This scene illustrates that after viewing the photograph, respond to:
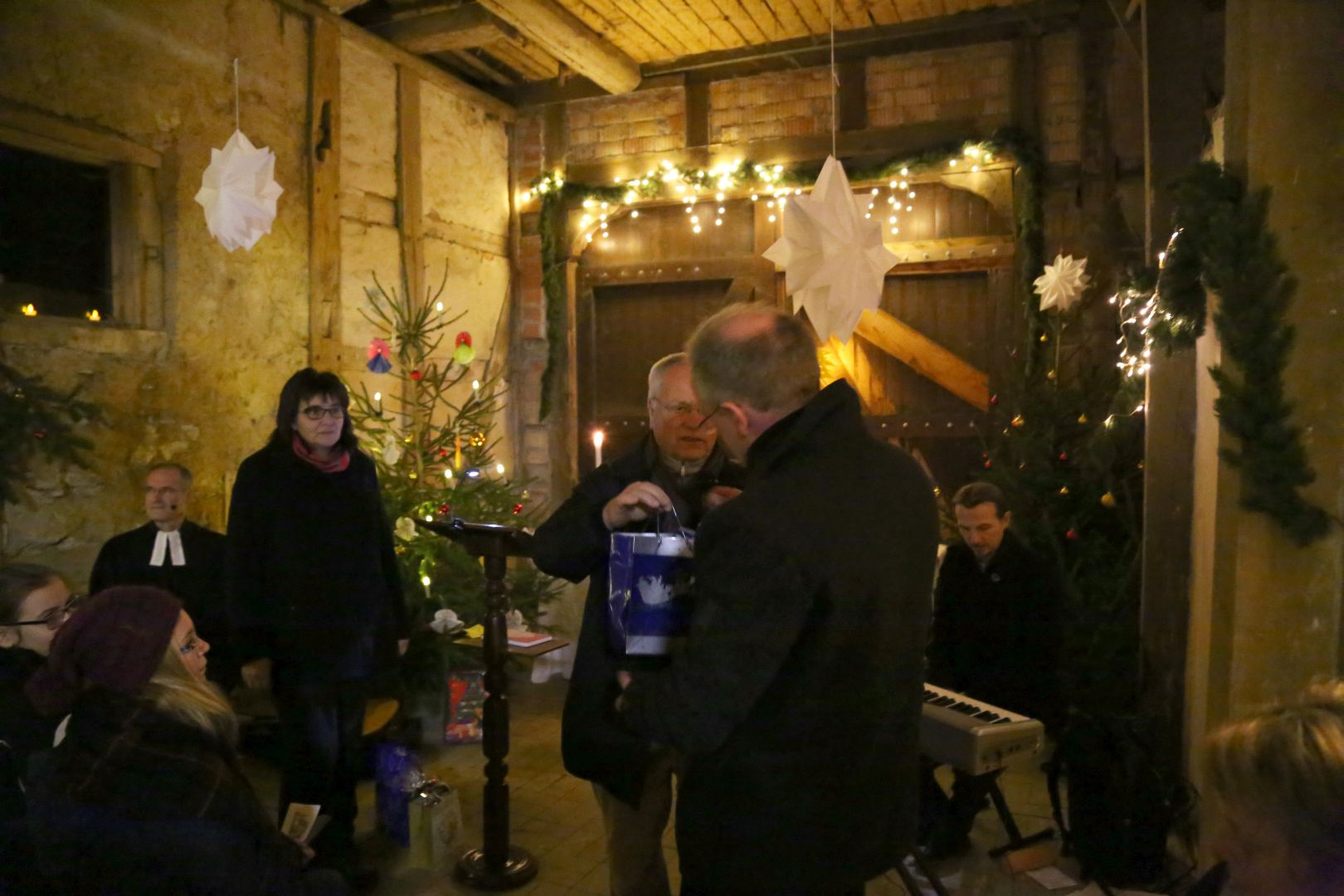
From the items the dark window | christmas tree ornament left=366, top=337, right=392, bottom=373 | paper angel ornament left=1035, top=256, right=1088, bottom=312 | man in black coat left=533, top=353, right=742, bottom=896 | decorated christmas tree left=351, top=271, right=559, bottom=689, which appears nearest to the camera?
man in black coat left=533, top=353, right=742, bottom=896

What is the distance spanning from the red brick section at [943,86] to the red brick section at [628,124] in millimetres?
1448

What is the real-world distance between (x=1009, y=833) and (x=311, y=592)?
2.82m

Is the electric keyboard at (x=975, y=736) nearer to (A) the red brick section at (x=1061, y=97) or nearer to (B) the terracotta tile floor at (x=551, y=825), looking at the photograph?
(B) the terracotta tile floor at (x=551, y=825)

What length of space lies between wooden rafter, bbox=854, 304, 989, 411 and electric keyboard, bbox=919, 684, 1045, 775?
3.53m

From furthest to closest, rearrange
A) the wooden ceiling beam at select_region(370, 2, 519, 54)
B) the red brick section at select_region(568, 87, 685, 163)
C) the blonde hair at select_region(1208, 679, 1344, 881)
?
the red brick section at select_region(568, 87, 685, 163)
the wooden ceiling beam at select_region(370, 2, 519, 54)
the blonde hair at select_region(1208, 679, 1344, 881)

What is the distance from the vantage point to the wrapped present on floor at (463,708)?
198 inches

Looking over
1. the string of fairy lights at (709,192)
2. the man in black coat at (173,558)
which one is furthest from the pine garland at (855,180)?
the man in black coat at (173,558)

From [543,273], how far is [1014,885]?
17.4 ft

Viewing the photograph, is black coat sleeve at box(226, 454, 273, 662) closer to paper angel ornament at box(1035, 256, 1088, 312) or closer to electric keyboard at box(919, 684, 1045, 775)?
electric keyboard at box(919, 684, 1045, 775)

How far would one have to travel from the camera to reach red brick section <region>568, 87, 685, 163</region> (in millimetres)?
7062

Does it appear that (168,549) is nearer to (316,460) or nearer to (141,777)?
(316,460)

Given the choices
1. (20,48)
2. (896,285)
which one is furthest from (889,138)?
(20,48)

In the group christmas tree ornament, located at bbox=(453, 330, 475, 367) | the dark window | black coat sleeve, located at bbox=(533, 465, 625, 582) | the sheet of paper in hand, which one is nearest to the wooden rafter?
christmas tree ornament, located at bbox=(453, 330, 475, 367)

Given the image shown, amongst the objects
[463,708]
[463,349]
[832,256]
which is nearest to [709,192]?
[463,349]
